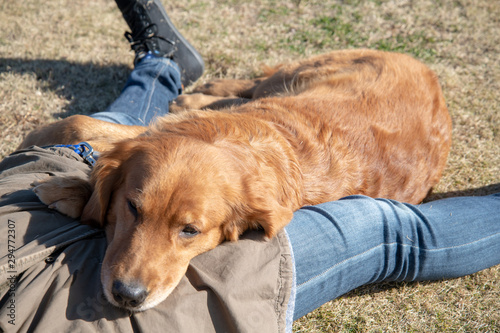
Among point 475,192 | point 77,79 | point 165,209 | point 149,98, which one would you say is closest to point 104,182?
point 165,209

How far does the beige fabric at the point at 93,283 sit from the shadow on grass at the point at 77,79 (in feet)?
8.09

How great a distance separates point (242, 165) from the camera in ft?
8.16

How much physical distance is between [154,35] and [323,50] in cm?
229

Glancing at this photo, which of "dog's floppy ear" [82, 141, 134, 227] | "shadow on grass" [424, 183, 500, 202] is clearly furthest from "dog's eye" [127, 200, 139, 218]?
"shadow on grass" [424, 183, 500, 202]

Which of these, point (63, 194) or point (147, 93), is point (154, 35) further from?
point (63, 194)

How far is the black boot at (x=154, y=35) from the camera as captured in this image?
4709 mm

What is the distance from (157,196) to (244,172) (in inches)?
21.9

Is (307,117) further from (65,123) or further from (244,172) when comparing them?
(65,123)

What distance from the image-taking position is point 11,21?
5609 mm

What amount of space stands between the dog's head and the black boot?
8.25 feet

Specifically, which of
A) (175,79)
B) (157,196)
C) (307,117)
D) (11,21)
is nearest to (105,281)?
(157,196)

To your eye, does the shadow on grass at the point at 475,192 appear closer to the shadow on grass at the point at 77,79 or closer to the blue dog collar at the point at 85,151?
the blue dog collar at the point at 85,151

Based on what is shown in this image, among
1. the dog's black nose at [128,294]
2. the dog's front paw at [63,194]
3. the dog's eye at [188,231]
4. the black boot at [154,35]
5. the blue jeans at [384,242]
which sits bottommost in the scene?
the blue jeans at [384,242]

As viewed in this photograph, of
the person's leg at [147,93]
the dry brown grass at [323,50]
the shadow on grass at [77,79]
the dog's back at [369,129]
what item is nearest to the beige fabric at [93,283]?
the dog's back at [369,129]
